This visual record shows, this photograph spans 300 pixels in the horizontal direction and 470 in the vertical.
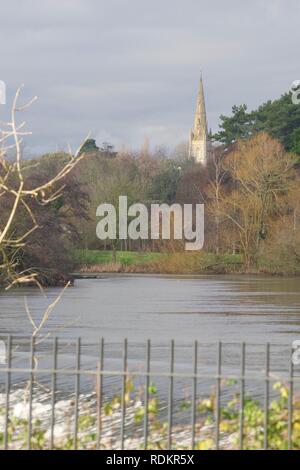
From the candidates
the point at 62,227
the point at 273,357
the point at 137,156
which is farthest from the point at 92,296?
the point at 137,156

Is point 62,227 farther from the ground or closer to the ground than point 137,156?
closer to the ground

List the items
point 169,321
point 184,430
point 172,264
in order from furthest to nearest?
point 172,264 < point 169,321 < point 184,430

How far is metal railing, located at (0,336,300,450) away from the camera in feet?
29.6

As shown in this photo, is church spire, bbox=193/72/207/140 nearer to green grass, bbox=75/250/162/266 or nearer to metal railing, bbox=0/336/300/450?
green grass, bbox=75/250/162/266

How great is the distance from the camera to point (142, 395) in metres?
15.4

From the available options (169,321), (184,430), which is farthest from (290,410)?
(169,321)

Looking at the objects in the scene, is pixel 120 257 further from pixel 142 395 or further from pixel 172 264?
pixel 142 395

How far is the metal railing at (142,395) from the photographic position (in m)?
9.03

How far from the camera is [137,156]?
11406 cm

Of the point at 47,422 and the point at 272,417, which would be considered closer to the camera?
the point at 272,417

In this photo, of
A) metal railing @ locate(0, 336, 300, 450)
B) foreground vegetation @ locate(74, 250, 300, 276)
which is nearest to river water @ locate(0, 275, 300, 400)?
metal railing @ locate(0, 336, 300, 450)

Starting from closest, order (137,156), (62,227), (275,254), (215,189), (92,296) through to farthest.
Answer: (92,296)
(62,227)
(275,254)
(215,189)
(137,156)
